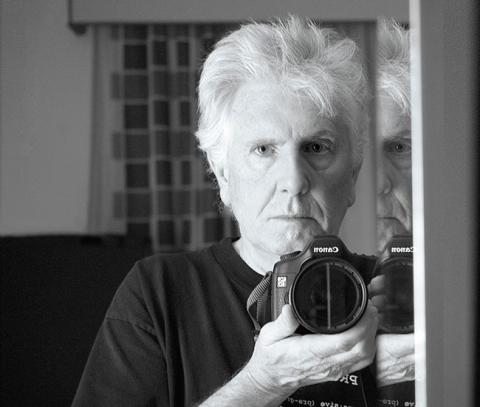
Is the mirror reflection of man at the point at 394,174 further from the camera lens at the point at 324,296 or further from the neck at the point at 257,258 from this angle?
the neck at the point at 257,258

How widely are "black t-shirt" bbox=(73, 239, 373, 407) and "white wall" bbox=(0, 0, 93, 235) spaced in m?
0.89

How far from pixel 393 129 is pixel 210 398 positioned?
11.5 inches

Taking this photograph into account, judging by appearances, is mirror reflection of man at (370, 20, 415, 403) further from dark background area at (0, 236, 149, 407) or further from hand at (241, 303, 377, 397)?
dark background area at (0, 236, 149, 407)

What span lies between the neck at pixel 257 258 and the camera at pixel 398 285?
0.30 meters

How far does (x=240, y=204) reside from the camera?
489 millimetres

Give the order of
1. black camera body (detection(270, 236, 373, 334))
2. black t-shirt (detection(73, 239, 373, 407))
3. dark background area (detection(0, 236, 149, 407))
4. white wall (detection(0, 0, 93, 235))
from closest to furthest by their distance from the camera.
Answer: black camera body (detection(270, 236, 373, 334)), black t-shirt (detection(73, 239, 373, 407)), dark background area (detection(0, 236, 149, 407)), white wall (detection(0, 0, 93, 235))

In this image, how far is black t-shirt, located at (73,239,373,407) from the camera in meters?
0.43

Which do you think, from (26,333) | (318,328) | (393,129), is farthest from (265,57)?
(26,333)

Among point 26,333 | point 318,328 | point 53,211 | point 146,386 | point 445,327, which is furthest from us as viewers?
point 53,211

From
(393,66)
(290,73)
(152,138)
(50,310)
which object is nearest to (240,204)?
(290,73)

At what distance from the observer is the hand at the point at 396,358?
0.15 metres

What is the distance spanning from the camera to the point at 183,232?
135 cm

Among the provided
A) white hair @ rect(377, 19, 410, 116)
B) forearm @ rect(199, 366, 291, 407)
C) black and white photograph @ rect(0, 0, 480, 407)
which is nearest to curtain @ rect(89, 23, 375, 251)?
black and white photograph @ rect(0, 0, 480, 407)

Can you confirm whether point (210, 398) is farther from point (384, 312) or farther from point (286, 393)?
point (384, 312)
